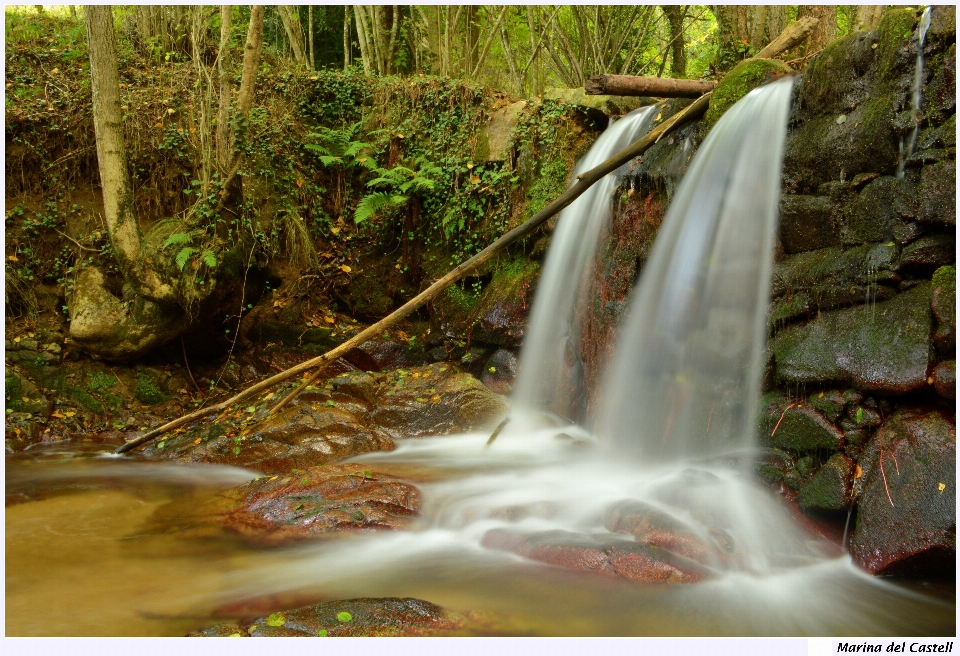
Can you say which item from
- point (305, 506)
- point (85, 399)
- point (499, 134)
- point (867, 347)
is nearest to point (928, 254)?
point (867, 347)

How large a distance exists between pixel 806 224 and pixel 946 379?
1.65m

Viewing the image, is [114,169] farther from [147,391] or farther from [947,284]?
[947,284]

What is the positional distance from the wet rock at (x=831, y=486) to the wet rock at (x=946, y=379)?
711 millimetres

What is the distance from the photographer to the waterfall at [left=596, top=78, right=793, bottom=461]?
5.15 meters

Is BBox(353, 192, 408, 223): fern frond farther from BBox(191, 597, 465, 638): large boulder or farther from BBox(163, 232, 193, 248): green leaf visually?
BBox(191, 597, 465, 638): large boulder

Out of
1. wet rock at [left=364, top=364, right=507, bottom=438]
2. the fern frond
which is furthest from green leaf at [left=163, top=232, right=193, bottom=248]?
wet rock at [left=364, top=364, right=507, bottom=438]

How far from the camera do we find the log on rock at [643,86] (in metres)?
6.52

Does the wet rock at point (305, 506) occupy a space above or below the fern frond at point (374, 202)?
below

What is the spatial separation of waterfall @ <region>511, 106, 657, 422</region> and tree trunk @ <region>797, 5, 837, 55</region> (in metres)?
2.39

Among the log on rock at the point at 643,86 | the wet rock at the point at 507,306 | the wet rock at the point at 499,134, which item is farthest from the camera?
the wet rock at the point at 499,134

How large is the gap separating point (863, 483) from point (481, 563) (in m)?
2.54

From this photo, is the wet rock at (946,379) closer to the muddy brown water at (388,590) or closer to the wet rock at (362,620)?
the muddy brown water at (388,590)

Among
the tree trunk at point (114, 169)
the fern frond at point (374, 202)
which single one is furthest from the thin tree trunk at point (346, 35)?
the tree trunk at point (114, 169)

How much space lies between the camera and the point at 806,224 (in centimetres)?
499
